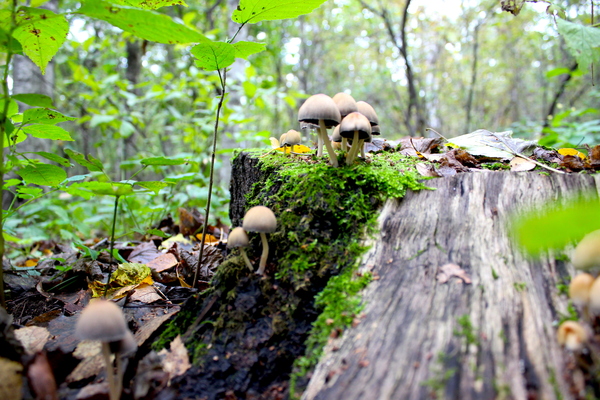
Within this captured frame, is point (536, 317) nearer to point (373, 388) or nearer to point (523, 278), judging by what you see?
point (523, 278)

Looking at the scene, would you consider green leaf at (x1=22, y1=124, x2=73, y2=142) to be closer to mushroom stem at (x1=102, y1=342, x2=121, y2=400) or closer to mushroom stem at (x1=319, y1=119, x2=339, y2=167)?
mushroom stem at (x1=102, y1=342, x2=121, y2=400)

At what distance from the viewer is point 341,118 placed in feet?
7.69

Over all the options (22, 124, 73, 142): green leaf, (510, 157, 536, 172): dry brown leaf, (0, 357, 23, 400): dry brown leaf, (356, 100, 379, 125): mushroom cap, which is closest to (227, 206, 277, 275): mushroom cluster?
(356, 100, 379, 125): mushroom cap

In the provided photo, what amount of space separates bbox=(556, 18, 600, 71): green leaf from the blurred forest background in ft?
10.2

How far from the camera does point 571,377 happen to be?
4.41 ft

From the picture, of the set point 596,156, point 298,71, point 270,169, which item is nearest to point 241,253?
point 270,169

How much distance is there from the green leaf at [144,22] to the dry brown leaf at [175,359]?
1.59 m

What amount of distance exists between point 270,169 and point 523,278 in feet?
5.54

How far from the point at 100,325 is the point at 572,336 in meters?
1.83

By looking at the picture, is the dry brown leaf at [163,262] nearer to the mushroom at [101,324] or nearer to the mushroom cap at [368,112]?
the mushroom at [101,324]

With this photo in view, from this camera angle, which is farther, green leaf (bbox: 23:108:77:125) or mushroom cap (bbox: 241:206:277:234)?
green leaf (bbox: 23:108:77:125)

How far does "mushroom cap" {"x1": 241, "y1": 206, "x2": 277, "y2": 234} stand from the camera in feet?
6.25

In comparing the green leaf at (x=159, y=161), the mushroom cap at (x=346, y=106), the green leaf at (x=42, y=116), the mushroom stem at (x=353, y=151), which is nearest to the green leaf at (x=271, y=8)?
the mushroom cap at (x=346, y=106)

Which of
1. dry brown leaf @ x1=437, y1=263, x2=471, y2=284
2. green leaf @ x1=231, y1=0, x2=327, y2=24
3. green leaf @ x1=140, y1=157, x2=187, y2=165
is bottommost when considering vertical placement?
dry brown leaf @ x1=437, y1=263, x2=471, y2=284
